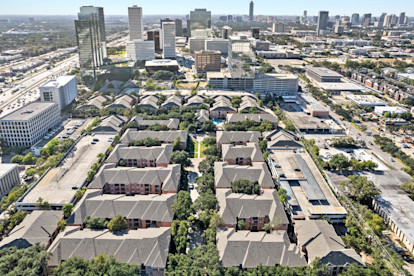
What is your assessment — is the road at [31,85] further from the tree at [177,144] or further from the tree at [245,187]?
the tree at [245,187]

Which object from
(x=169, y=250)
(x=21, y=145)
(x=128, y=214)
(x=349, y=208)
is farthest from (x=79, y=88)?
(x=349, y=208)

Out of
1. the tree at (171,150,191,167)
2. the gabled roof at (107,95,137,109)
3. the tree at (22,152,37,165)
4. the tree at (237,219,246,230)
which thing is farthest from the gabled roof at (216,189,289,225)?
the gabled roof at (107,95,137,109)

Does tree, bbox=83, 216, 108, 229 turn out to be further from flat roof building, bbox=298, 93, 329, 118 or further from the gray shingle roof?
flat roof building, bbox=298, 93, 329, 118

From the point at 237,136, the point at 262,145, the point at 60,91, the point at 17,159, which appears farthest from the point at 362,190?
the point at 60,91

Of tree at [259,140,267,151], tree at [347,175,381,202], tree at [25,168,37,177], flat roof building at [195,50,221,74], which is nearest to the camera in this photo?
tree at [347,175,381,202]

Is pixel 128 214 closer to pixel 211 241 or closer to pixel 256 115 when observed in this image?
pixel 211 241
